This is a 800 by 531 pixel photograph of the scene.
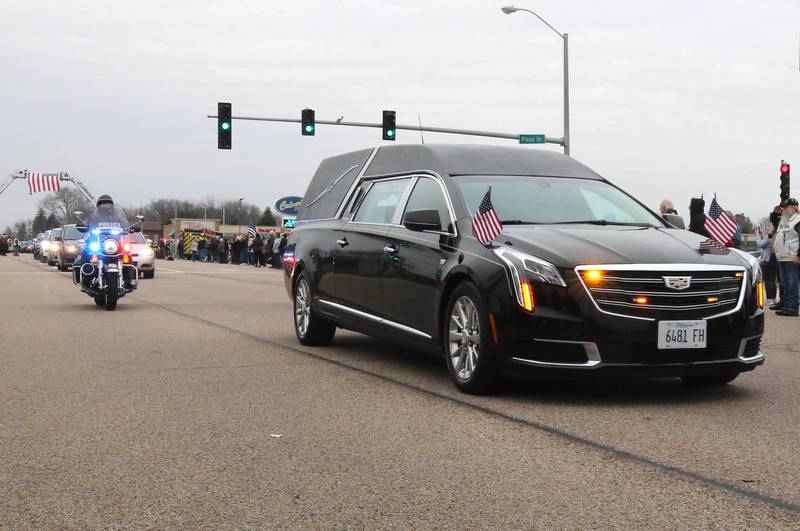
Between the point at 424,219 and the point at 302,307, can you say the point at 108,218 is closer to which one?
the point at 302,307

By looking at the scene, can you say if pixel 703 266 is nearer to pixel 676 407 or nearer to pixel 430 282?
pixel 676 407

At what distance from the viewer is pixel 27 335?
39.0 feet

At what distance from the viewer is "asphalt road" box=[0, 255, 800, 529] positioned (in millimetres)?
4277

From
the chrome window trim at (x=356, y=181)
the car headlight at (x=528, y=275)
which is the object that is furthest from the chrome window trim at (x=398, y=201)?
the car headlight at (x=528, y=275)

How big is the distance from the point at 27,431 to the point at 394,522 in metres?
2.85

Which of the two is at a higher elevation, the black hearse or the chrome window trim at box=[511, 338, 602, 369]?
the black hearse

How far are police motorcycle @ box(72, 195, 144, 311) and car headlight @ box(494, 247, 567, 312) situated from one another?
34.9 feet

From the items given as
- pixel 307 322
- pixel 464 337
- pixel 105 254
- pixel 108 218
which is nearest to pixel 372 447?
pixel 464 337

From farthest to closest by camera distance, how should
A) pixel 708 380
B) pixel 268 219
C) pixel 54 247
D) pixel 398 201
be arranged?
1. pixel 268 219
2. pixel 54 247
3. pixel 398 201
4. pixel 708 380

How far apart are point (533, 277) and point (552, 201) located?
1.53 meters

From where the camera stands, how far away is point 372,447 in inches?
217

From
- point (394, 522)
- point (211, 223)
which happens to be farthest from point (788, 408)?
point (211, 223)

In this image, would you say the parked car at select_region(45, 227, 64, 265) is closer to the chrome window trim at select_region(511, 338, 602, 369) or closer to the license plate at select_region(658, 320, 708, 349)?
the chrome window trim at select_region(511, 338, 602, 369)

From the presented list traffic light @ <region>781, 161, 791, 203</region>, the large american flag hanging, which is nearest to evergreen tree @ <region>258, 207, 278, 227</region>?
the large american flag hanging
